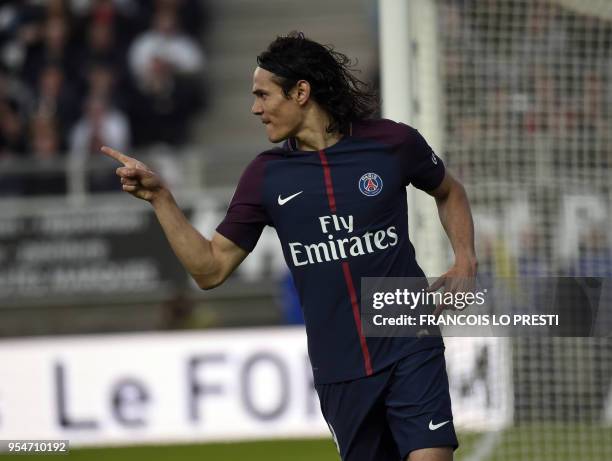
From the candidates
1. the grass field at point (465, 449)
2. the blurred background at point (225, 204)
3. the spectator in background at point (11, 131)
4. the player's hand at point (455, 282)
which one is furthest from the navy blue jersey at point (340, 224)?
the spectator in background at point (11, 131)

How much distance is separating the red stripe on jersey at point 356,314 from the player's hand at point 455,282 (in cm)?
30

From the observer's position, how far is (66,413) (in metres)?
11.1

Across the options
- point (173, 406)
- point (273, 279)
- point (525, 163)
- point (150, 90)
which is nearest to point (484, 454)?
point (525, 163)

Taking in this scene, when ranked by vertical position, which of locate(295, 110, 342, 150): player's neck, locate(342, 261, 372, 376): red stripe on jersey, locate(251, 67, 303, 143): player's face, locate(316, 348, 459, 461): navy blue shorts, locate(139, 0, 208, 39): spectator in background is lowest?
locate(316, 348, 459, 461): navy blue shorts

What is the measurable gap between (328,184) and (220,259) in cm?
49

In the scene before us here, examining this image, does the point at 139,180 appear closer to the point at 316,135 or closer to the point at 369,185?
the point at 316,135

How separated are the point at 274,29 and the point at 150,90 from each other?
2585 millimetres

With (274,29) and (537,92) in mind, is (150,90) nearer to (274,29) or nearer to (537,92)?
(274,29)

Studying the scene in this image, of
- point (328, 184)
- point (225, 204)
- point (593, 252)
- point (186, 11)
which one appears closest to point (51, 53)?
point (186, 11)

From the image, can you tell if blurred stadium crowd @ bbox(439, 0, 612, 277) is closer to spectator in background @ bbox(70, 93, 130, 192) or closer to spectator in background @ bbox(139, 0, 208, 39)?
spectator in background @ bbox(70, 93, 130, 192)

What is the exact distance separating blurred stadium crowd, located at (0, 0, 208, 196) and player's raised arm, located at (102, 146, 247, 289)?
10.9m

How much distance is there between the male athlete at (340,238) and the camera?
4.74 meters

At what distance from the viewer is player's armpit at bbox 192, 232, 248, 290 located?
4.80 meters

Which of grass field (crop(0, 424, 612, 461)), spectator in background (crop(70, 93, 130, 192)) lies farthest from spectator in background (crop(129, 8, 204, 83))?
grass field (crop(0, 424, 612, 461))
